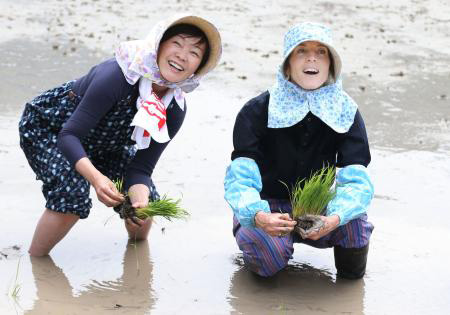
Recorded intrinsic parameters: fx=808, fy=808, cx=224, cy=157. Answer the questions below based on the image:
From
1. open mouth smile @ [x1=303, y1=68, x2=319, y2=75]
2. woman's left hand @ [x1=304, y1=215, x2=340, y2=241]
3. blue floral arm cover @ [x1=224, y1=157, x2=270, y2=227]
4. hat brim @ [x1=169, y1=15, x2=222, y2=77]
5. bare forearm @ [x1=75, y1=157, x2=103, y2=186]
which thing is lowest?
woman's left hand @ [x1=304, y1=215, x2=340, y2=241]

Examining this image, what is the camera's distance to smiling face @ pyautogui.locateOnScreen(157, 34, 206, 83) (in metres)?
3.75

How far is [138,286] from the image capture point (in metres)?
3.67

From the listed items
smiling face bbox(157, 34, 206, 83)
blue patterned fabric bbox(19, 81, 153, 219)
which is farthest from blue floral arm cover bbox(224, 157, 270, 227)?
blue patterned fabric bbox(19, 81, 153, 219)

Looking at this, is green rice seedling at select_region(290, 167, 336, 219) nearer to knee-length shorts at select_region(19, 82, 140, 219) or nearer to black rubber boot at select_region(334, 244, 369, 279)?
black rubber boot at select_region(334, 244, 369, 279)

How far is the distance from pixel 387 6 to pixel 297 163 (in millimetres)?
7949

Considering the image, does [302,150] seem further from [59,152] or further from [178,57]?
[59,152]

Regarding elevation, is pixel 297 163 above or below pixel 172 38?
below

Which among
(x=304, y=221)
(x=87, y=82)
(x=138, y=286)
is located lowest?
(x=138, y=286)

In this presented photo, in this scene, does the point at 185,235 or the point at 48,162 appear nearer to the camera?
the point at 48,162

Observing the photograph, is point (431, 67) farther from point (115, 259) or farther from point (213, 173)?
point (115, 259)

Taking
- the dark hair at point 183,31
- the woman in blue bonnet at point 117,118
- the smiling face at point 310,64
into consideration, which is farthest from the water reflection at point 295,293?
the dark hair at point 183,31

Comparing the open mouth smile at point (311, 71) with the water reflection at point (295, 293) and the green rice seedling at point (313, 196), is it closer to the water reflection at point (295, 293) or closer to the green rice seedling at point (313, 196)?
the green rice seedling at point (313, 196)

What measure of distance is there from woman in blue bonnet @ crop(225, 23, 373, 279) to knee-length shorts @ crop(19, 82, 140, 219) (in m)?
0.62

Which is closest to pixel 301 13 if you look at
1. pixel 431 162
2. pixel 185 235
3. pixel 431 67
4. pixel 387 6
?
pixel 387 6
